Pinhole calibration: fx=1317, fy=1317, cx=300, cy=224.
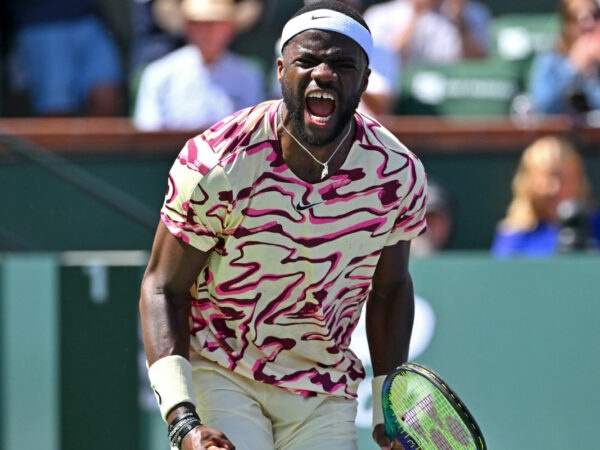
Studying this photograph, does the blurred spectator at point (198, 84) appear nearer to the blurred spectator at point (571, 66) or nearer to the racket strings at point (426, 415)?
the blurred spectator at point (571, 66)

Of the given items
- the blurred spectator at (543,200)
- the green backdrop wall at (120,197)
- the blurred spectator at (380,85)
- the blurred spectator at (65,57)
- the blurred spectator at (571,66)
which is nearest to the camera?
the blurred spectator at (543,200)

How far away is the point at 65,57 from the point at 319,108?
5188 mm

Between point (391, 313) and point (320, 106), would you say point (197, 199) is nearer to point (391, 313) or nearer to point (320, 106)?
point (320, 106)

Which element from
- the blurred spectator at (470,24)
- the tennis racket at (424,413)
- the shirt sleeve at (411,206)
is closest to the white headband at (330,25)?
the shirt sleeve at (411,206)

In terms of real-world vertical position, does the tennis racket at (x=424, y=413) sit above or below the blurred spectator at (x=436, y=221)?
above

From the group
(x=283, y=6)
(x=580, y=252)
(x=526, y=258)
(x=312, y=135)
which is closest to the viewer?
(x=312, y=135)

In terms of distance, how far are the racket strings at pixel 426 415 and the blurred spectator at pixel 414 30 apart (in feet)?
17.1

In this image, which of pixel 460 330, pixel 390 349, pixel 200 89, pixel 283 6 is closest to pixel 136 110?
pixel 200 89

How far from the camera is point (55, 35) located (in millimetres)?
8672

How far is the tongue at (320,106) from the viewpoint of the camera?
12.2 feet

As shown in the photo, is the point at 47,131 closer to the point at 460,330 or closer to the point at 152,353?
the point at 460,330

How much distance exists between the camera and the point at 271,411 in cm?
402

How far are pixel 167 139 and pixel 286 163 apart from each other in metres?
4.11

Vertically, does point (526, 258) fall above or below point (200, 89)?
below
